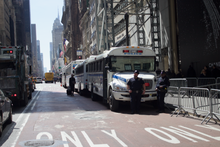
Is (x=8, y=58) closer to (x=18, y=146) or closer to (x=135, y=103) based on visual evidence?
(x=135, y=103)

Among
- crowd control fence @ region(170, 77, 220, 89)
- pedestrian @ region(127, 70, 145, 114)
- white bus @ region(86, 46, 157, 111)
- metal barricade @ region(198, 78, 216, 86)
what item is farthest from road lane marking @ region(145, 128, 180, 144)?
metal barricade @ region(198, 78, 216, 86)

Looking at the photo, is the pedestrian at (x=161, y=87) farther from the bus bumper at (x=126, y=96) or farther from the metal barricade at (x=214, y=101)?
the metal barricade at (x=214, y=101)

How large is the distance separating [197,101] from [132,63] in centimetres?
427

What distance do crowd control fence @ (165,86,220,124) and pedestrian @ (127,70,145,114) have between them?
5.19ft

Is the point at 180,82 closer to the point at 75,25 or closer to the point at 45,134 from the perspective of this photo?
the point at 45,134

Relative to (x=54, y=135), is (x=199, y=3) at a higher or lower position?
higher

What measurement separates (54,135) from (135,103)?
5.35 meters

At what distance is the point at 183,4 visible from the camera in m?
22.4

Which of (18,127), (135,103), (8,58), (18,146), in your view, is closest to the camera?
(18,146)

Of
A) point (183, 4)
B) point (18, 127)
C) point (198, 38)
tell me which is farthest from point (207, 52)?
point (18, 127)

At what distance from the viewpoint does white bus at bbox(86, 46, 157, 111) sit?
41.5 ft

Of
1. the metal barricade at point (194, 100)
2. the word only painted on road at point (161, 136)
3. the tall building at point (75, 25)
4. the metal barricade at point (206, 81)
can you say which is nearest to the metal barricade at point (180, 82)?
the metal barricade at point (206, 81)

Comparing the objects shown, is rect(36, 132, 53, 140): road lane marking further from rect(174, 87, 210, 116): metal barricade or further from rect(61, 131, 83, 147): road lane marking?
rect(174, 87, 210, 116): metal barricade

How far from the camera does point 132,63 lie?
13852 millimetres
